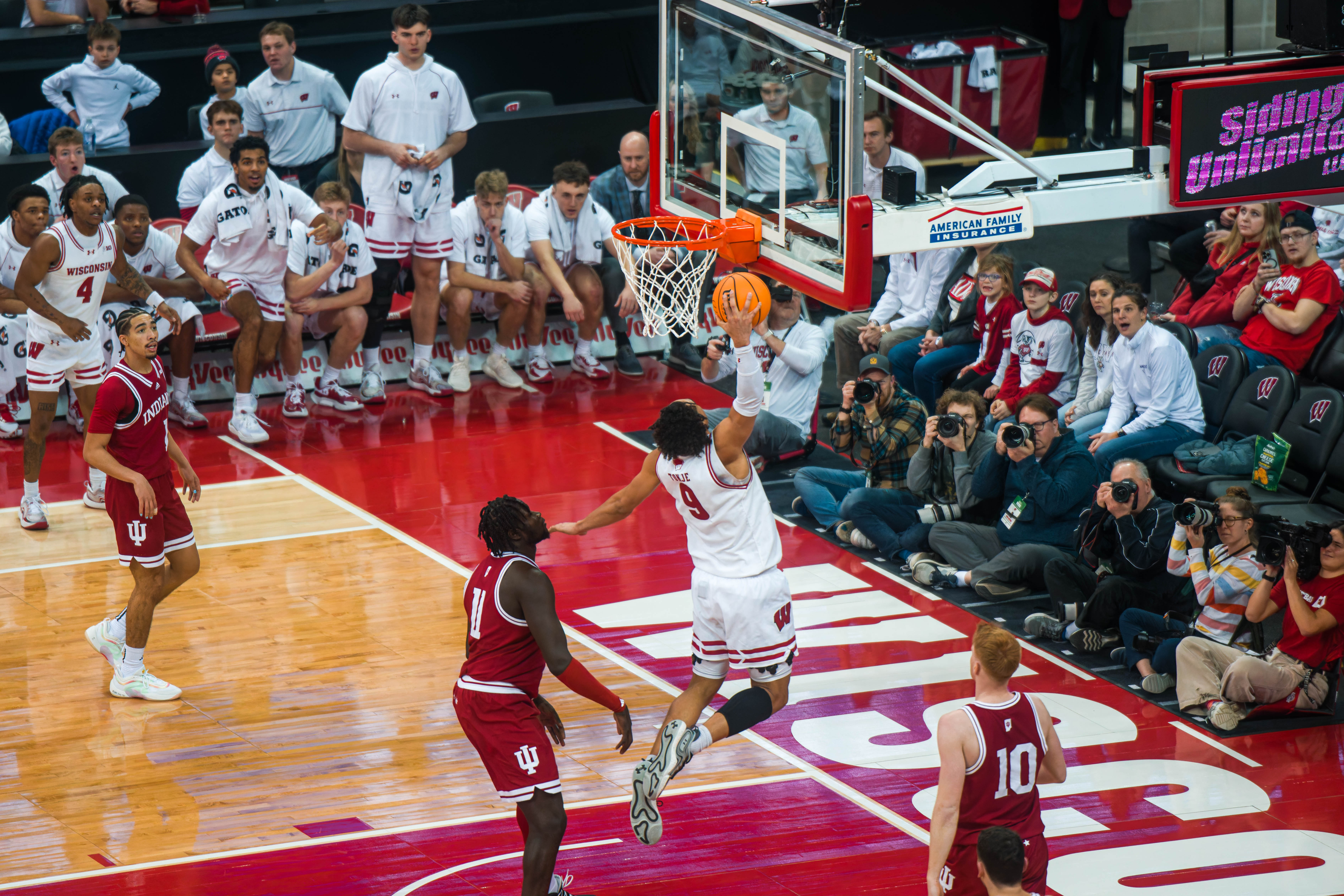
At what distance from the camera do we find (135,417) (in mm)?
8477

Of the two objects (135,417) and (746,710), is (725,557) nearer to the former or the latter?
(746,710)

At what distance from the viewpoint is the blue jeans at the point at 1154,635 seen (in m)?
8.77

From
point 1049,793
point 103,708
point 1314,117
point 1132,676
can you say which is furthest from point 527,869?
point 1314,117

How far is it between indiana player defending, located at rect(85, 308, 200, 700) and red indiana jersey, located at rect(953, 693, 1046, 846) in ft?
14.7

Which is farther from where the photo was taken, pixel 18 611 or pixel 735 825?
pixel 18 611

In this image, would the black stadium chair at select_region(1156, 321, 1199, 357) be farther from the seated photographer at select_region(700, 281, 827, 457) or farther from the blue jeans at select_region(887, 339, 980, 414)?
the seated photographer at select_region(700, 281, 827, 457)

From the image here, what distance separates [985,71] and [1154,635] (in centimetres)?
1036

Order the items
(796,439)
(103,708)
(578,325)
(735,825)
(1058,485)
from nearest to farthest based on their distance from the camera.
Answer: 1. (735,825)
2. (103,708)
3. (1058,485)
4. (796,439)
5. (578,325)

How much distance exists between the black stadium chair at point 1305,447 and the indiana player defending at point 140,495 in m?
5.64

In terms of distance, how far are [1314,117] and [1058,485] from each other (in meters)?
2.59

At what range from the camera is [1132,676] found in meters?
9.00

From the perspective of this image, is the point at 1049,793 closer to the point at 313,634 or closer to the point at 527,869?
the point at 527,869

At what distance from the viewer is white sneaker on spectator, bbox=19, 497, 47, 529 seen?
11.1 meters

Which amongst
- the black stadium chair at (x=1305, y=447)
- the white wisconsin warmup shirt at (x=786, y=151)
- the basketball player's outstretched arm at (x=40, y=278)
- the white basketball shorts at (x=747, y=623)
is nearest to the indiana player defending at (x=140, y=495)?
the basketball player's outstretched arm at (x=40, y=278)
